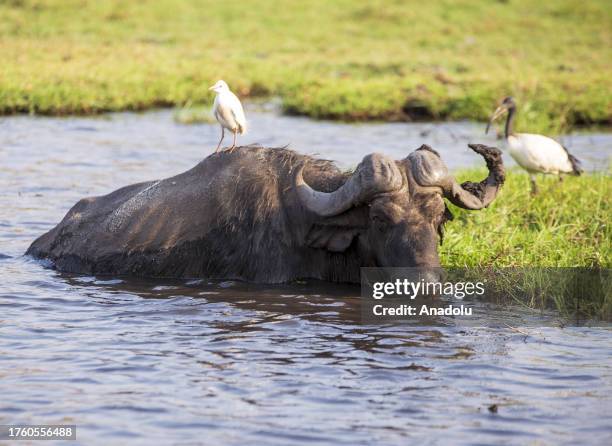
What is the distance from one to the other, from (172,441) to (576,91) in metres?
13.4

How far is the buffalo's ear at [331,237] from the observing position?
6.98 m

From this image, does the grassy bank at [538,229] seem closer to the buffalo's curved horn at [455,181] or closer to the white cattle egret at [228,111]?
the buffalo's curved horn at [455,181]

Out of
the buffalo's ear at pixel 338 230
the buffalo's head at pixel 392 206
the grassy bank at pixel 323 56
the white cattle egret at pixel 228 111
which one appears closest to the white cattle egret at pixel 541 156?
the buffalo's head at pixel 392 206

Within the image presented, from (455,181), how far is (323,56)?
48.3 feet

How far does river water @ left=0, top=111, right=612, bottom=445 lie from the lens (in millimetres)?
4781

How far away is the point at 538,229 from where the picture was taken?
8578 millimetres

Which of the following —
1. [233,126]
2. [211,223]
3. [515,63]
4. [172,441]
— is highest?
[515,63]

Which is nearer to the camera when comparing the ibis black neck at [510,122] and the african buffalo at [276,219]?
Result: the african buffalo at [276,219]

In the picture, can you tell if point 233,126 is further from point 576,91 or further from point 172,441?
point 576,91

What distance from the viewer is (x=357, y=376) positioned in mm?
5422

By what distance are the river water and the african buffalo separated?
18 cm

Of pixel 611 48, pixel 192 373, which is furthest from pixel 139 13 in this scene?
pixel 192 373
